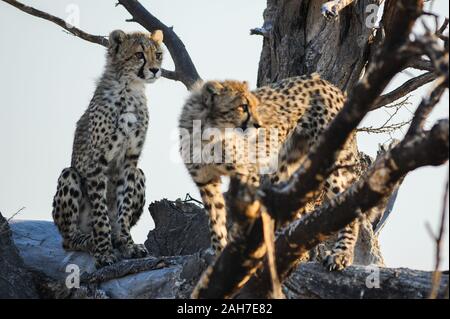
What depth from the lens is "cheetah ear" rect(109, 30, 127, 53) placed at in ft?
27.0

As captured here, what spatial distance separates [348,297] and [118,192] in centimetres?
272

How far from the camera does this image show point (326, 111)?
7.32 meters

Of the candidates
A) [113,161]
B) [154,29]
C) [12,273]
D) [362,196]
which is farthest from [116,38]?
[362,196]

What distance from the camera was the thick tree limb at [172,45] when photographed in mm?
9484

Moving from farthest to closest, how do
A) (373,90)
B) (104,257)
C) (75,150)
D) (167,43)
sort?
(167,43)
(75,150)
(104,257)
(373,90)

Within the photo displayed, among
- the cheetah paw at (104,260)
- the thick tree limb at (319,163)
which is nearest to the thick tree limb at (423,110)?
the thick tree limb at (319,163)

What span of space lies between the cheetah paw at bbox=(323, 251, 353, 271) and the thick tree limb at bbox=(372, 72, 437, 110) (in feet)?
9.46

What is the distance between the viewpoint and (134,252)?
26.2 feet

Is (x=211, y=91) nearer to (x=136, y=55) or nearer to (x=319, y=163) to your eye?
(x=136, y=55)

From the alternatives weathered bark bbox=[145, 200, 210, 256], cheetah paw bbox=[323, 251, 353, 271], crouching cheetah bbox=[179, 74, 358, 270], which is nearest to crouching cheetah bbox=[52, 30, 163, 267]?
weathered bark bbox=[145, 200, 210, 256]

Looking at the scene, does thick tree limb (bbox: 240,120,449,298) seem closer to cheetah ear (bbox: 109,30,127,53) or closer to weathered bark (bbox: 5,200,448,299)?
weathered bark (bbox: 5,200,448,299)

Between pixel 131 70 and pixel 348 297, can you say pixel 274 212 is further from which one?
pixel 131 70

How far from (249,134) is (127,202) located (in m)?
1.65
